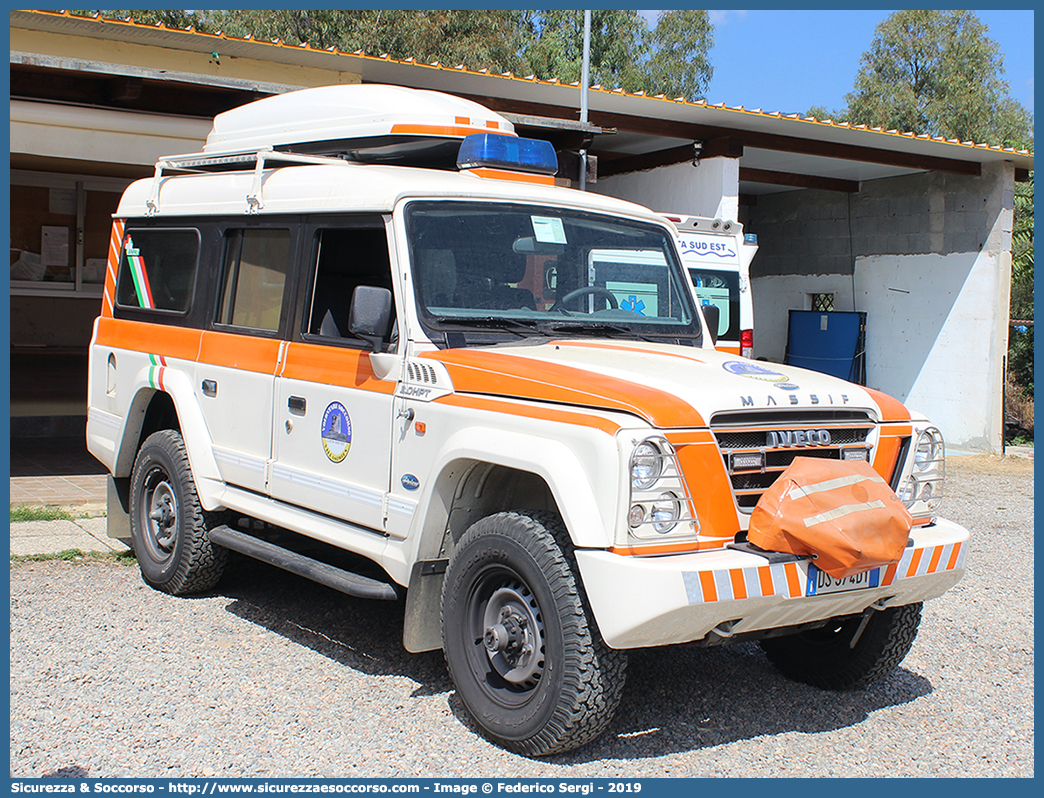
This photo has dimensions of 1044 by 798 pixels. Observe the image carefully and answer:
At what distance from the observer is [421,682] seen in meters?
4.92

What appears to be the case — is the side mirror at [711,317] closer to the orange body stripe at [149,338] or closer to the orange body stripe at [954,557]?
the orange body stripe at [954,557]

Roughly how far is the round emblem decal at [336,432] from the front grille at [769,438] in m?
1.82

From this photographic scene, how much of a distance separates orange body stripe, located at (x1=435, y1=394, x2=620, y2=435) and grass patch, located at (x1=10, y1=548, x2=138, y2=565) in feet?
12.0

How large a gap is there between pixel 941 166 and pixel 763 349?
4.73 meters

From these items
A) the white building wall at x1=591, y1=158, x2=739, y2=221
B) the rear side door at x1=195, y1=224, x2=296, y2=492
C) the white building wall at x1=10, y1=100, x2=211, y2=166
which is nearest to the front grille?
the rear side door at x1=195, y1=224, x2=296, y2=492

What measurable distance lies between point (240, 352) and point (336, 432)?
995 millimetres

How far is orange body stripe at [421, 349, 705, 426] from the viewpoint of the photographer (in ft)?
12.4

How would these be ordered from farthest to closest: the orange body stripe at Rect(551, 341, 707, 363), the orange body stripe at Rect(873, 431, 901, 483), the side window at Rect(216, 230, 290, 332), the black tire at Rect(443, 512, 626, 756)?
the side window at Rect(216, 230, 290, 332)
the orange body stripe at Rect(551, 341, 707, 363)
the orange body stripe at Rect(873, 431, 901, 483)
the black tire at Rect(443, 512, 626, 756)

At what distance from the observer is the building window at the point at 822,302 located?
17203 millimetres

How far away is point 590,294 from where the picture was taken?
16.7 feet

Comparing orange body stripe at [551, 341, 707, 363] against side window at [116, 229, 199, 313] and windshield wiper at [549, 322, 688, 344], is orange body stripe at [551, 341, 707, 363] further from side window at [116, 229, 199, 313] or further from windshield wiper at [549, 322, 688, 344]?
side window at [116, 229, 199, 313]

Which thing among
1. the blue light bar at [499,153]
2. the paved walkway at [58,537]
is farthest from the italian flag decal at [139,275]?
the blue light bar at [499,153]

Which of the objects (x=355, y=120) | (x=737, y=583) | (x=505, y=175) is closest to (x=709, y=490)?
(x=737, y=583)
